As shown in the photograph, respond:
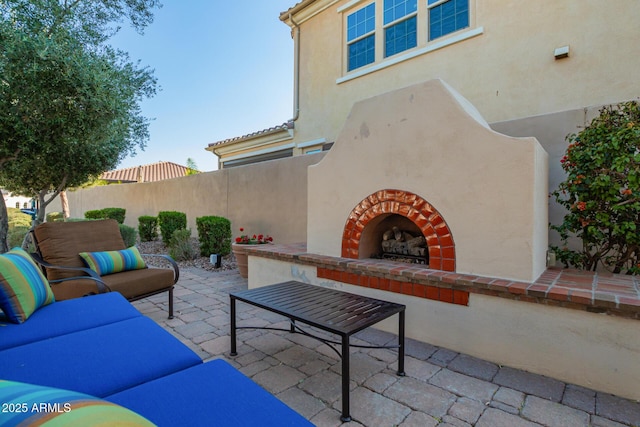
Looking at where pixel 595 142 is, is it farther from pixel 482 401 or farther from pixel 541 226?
pixel 482 401

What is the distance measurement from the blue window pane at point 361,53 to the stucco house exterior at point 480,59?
0.08 ft

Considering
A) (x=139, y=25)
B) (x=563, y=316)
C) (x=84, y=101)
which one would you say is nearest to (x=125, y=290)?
(x=84, y=101)

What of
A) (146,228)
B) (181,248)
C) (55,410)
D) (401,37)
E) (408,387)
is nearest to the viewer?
(55,410)

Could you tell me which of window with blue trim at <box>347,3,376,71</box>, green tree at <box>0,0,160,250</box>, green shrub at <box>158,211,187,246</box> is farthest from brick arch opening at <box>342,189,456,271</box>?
green shrub at <box>158,211,187,246</box>

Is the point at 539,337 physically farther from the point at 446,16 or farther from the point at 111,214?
the point at 111,214

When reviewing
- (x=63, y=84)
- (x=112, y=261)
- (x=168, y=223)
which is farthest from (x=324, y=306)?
(x=168, y=223)

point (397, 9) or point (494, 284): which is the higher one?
point (397, 9)

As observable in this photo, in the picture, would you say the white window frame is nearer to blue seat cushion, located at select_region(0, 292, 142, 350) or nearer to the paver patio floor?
the paver patio floor

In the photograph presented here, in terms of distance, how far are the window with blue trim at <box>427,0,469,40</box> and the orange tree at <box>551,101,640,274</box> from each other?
402 cm

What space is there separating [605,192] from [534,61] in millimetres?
3604

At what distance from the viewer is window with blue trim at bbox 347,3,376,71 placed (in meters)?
7.46

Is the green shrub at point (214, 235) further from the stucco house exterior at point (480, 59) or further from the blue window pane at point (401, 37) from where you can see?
the blue window pane at point (401, 37)

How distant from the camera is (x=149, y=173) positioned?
84.7 ft

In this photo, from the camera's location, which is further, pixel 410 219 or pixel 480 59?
pixel 480 59
